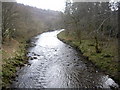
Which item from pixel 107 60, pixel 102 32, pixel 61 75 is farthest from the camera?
pixel 102 32

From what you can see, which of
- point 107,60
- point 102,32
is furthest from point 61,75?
point 102,32

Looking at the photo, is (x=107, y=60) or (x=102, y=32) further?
(x=102, y=32)

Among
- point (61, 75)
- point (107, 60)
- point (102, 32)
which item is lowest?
point (61, 75)

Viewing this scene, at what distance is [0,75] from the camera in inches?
604

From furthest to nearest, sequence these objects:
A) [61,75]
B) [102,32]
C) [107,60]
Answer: [102,32]
[107,60]
[61,75]

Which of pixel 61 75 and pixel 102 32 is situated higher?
pixel 102 32

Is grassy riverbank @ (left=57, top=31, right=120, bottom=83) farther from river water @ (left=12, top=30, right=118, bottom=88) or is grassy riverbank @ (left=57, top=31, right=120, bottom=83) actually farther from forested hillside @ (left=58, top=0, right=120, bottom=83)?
river water @ (left=12, top=30, right=118, bottom=88)

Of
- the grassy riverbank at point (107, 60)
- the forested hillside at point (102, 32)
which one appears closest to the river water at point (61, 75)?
the grassy riverbank at point (107, 60)

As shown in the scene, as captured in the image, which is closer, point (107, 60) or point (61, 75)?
point (61, 75)

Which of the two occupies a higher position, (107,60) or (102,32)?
(102,32)

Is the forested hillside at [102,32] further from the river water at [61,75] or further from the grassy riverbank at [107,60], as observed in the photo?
the river water at [61,75]

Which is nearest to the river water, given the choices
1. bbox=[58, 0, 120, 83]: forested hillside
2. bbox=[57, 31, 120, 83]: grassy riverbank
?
bbox=[57, 31, 120, 83]: grassy riverbank

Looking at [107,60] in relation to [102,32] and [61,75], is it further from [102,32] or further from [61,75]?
[61,75]

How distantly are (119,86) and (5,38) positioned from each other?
890 inches
